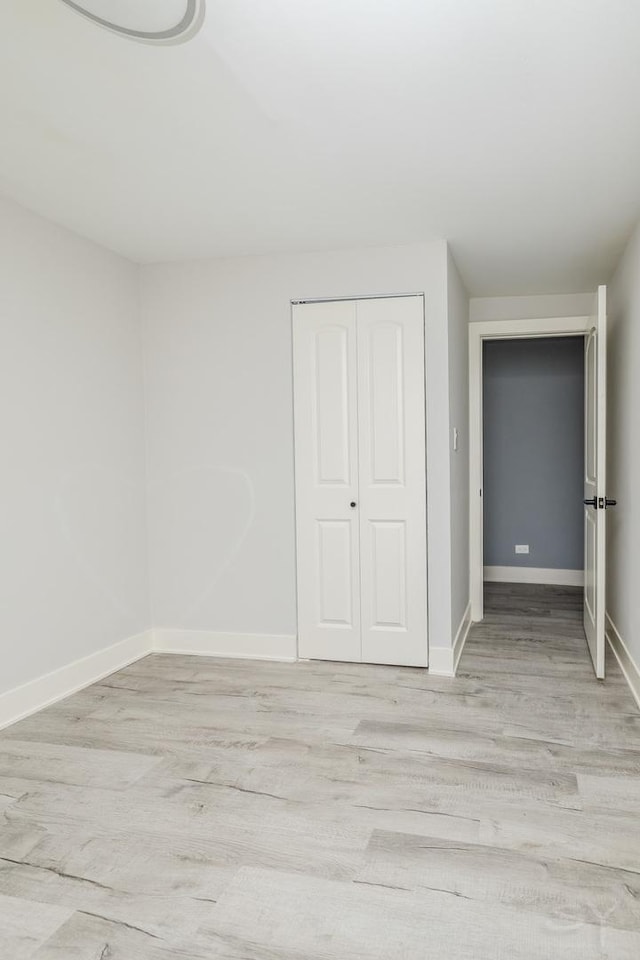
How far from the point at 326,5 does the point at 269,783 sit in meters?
2.56

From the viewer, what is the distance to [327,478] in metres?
4.25

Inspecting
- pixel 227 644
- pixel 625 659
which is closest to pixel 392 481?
pixel 227 644

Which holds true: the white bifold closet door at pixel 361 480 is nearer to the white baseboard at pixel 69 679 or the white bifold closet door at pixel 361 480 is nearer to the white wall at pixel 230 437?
the white wall at pixel 230 437

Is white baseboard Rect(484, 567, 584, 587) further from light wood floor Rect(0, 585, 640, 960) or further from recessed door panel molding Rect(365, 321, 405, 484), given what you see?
recessed door panel molding Rect(365, 321, 405, 484)

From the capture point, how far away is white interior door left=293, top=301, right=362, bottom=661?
418cm

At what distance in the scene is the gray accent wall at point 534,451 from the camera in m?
6.62

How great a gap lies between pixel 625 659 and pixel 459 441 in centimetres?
165

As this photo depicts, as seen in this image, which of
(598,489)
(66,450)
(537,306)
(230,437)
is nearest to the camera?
(66,450)

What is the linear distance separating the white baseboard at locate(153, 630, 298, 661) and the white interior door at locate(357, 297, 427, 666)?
519 mm

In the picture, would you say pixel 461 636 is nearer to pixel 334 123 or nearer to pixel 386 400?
pixel 386 400

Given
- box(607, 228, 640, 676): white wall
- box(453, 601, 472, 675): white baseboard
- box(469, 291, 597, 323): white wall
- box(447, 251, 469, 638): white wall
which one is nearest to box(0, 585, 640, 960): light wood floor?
box(453, 601, 472, 675): white baseboard

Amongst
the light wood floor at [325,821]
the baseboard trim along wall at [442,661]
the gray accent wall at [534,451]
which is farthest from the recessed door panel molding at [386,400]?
the gray accent wall at [534,451]

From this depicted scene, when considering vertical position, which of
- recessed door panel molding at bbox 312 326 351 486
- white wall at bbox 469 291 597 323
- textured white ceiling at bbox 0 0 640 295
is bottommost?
recessed door panel molding at bbox 312 326 351 486

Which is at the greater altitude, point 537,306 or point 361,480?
point 537,306
